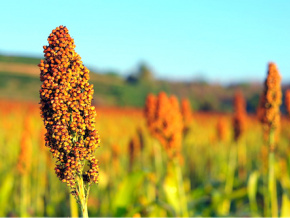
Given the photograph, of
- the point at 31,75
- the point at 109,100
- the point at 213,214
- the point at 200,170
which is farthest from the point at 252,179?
the point at 31,75

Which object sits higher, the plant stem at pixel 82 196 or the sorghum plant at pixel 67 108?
the sorghum plant at pixel 67 108

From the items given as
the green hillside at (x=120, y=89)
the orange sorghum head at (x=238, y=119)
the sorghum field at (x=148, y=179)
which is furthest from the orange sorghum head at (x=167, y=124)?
the green hillside at (x=120, y=89)

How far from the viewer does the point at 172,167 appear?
201 inches

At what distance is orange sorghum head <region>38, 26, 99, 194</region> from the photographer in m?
1.90

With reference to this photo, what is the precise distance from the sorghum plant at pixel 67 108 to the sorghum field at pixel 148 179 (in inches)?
66.6

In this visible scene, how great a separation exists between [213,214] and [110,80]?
1272 inches

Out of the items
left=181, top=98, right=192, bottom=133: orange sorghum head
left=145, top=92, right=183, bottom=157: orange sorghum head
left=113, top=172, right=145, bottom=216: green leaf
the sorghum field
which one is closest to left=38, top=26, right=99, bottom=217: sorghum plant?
the sorghum field

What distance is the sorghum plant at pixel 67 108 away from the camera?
1901mm

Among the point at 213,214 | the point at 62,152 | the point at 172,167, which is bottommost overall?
the point at 213,214

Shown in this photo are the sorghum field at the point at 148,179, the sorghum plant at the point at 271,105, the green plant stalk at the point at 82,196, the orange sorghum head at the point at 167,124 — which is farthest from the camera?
the sorghum field at the point at 148,179

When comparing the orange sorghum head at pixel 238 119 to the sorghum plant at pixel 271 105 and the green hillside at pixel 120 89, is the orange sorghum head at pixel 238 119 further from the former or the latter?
the green hillside at pixel 120 89

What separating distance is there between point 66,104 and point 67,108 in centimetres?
2

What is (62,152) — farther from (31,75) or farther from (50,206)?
(31,75)

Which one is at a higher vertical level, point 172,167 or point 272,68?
point 272,68
